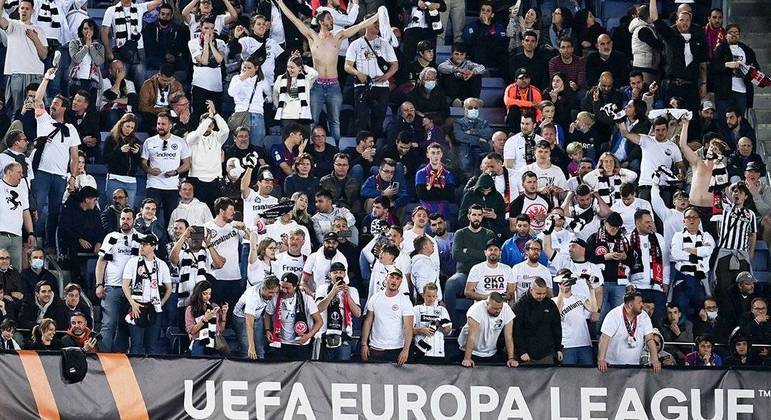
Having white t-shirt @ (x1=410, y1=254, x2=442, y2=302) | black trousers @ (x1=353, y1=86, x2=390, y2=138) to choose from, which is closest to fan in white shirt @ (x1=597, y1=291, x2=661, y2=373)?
white t-shirt @ (x1=410, y1=254, x2=442, y2=302)

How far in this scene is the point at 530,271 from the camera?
22141mm

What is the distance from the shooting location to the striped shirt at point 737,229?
23625 millimetres

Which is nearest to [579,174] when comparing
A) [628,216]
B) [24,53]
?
[628,216]

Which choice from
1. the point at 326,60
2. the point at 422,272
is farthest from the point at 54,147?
the point at 422,272

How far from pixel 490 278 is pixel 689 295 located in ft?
8.31

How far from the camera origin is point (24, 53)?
2511cm

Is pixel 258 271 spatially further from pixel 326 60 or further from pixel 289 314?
pixel 326 60

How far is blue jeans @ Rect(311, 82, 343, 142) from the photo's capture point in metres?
25.1

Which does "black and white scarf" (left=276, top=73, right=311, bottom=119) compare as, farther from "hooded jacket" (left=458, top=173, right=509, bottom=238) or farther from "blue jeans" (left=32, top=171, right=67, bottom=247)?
"blue jeans" (left=32, top=171, right=67, bottom=247)

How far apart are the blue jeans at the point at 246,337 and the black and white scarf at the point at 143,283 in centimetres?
87

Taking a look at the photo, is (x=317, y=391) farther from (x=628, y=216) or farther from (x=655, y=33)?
(x=655, y=33)

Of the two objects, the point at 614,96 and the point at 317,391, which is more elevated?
the point at 614,96

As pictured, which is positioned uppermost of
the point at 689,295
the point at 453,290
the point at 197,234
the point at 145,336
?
the point at 197,234

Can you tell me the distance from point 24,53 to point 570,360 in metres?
8.30
